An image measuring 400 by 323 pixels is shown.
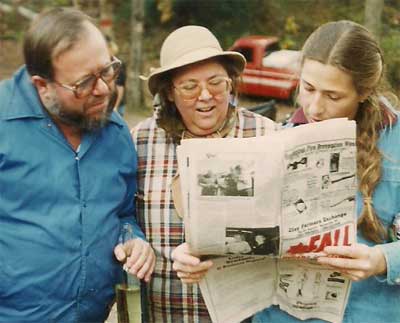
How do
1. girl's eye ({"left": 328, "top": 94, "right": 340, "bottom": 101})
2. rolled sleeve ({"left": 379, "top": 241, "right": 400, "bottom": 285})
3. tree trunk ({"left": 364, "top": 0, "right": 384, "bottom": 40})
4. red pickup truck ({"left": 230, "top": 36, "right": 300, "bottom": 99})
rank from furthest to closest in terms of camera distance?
red pickup truck ({"left": 230, "top": 36, "right": 300, "bottom": 99}), tree trunk ({"left": 364, "top": 0, "right": 384, "bottom": 40}), girl's eye ({"left": 328, "top": 94, "right": 340, "bottom": 101}), rolled sleeve ({"left": 379, "top": 241, "right": 400, "bottom": 285})

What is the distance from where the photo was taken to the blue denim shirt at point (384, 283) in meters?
1.54

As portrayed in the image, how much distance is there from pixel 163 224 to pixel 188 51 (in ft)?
1.77

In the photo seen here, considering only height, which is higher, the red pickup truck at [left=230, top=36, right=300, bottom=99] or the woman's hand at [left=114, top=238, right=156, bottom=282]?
the woman's hand at [left=114, top=238, right=156, bottom=282]

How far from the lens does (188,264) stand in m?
1.46

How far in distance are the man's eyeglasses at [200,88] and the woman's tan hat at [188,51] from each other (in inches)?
2.7

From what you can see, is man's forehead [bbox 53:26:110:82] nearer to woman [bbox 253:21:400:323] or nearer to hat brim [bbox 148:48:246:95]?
hat brim [bbox 148:48:246:95]

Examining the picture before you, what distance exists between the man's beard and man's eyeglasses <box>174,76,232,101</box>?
0.27 m

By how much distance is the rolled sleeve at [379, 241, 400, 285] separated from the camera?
4.84 ft

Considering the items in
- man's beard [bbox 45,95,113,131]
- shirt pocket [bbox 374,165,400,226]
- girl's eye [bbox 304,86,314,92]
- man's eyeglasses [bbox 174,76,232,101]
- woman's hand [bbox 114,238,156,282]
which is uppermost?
girl's eye [bbox 304,86,314,92]

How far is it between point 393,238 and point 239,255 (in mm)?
399

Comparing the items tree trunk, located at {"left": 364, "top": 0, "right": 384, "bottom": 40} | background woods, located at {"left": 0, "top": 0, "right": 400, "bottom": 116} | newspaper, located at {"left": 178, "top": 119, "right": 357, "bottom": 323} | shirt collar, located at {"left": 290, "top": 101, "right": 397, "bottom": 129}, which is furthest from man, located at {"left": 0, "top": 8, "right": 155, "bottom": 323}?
background woods, located at {"left": 0, "top": 0, "right": 400, "bottom": 116}

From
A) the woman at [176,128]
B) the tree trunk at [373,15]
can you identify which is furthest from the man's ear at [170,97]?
the tree trunk at [373,15]

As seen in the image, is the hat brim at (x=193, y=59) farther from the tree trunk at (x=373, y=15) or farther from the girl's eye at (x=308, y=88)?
the tree trunk at (x=373, y=15)

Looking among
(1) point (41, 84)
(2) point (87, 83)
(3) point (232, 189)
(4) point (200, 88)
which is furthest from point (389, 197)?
(1) point (41, 84)
